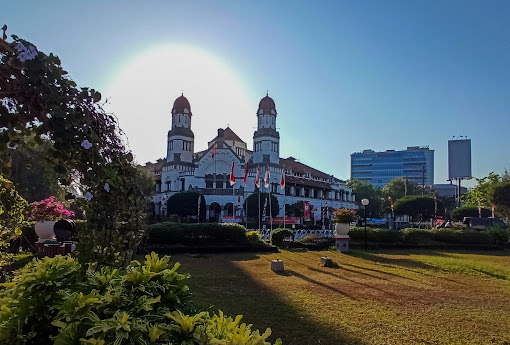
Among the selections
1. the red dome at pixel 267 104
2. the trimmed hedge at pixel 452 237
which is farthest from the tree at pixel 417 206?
the trimmed hedge at pixel 452 237

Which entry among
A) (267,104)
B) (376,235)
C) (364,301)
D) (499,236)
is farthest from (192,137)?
(364,301)

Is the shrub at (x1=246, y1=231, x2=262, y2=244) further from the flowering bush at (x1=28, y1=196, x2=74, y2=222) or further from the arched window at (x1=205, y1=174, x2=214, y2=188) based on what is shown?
the arched window at (x1=205, y1=174, x2=214, y2=188)

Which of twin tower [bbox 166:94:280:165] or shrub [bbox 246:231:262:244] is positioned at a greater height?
twin tower [bbox 166:94:280:165]

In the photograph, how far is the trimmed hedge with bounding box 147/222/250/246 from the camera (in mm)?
16234

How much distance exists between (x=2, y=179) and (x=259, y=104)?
162ft

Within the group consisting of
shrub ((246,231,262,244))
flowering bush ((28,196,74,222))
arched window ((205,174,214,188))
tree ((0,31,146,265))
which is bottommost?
shrub ((246,231,262,244))

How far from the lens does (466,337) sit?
4.97 meters

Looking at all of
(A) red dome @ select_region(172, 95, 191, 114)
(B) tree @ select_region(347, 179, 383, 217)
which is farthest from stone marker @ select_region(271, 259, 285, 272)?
(B) tree @ select_region(347, 179, 383, 217)

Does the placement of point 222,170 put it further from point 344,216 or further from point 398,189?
point 398,189

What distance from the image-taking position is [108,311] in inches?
84.7

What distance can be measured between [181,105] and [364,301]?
1899 inches

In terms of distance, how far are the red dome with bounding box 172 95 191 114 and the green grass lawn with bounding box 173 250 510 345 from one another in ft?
138

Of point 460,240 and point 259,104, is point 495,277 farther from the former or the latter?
point 259,104

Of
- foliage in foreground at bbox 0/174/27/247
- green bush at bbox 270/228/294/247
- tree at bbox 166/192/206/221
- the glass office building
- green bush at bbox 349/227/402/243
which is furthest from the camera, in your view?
the glass office building
